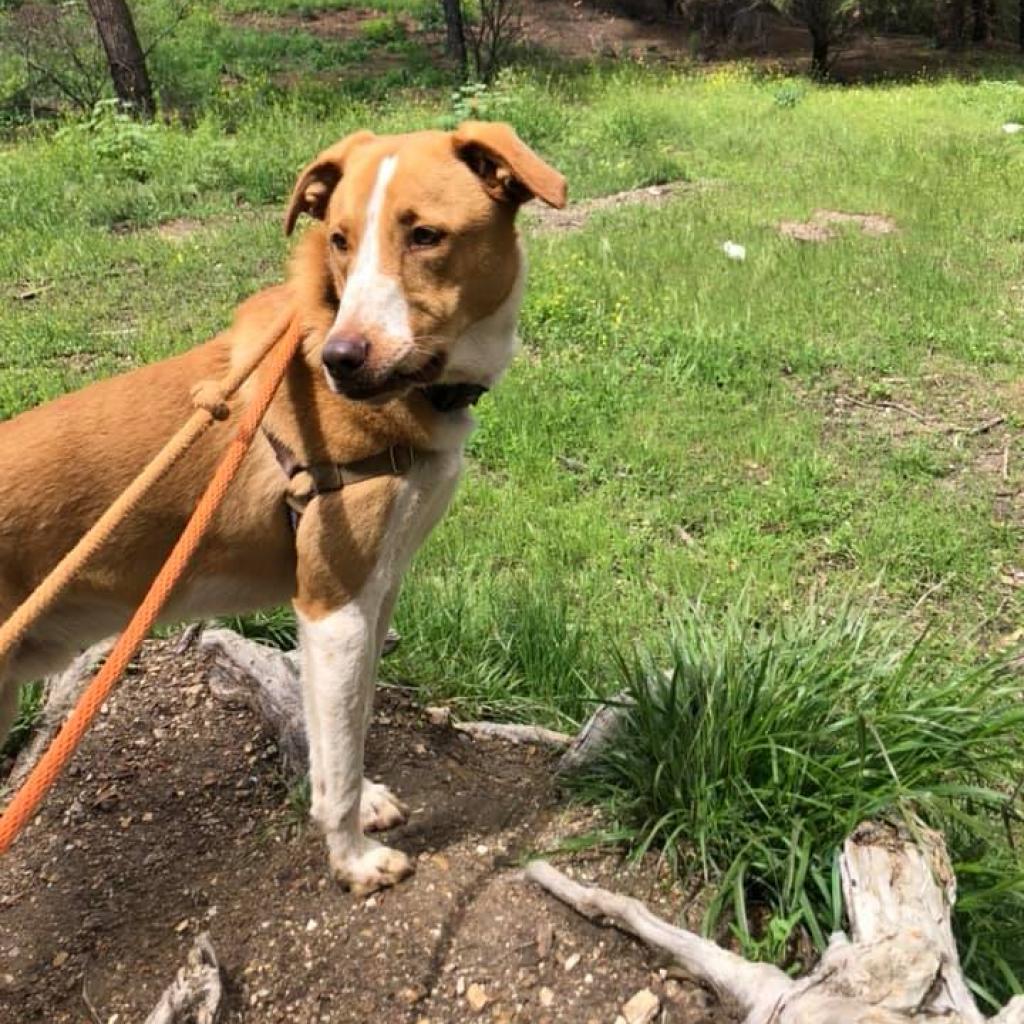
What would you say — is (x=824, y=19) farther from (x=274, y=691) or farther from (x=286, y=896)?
(x=286, y=896)

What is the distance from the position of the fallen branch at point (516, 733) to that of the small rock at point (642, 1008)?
1.04 metres

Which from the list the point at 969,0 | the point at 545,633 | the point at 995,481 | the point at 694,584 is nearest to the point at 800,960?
the point at 545,633

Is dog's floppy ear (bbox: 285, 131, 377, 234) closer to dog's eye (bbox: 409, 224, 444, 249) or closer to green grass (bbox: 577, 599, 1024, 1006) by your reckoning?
dog's eye (bbox: 409, 224, 444, 249)

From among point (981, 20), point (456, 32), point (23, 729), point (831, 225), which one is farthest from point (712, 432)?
point (981, 20)

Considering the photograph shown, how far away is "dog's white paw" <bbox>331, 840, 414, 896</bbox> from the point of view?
2.62m

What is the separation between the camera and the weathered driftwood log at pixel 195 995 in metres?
2.17

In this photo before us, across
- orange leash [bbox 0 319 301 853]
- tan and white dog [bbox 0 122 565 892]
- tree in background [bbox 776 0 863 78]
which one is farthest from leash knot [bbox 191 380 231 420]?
tree in background [bbox 776 0 863 78]

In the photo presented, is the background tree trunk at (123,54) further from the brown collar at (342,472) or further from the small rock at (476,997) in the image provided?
the small rock at (476,997)

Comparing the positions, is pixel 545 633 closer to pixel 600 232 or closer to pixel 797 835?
pixel 797 835

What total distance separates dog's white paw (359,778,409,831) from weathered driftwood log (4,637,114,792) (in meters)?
1.01

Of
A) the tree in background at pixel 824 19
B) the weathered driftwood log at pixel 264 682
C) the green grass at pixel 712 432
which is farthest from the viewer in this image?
the tree in background at pixel 824 19

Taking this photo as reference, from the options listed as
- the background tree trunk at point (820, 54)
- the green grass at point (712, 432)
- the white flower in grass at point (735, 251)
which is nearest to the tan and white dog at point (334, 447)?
the green grass at point (712, 432)

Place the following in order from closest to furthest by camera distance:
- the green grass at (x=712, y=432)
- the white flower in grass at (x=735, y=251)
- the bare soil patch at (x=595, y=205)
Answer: the green grass at (x=712, y=432), the white flower in grass at (x=735, y=251), the bare soil patch at (x=595, y=205)

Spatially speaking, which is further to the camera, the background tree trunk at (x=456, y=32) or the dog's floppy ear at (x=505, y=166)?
the background tree trunk at (x=456, y=32)
